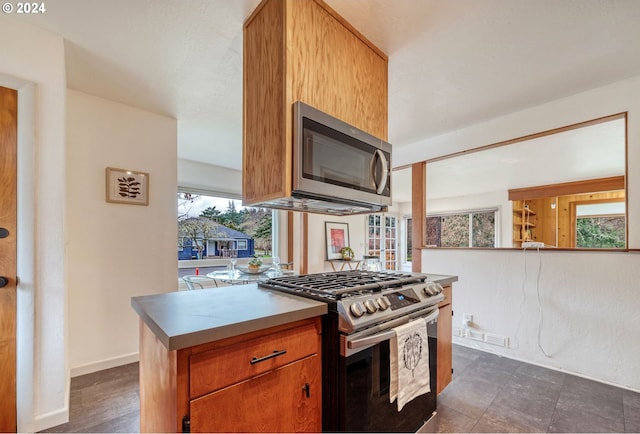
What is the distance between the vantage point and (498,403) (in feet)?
6.51

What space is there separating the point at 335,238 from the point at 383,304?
3.67 meters

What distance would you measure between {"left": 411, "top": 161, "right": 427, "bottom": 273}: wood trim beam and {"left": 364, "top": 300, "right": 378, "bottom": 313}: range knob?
2322 mm

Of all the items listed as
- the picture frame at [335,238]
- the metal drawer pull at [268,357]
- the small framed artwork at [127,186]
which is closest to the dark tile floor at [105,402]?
the metal drawer pull at [268,357]

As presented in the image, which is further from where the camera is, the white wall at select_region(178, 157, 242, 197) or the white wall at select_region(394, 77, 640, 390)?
the white wall at select_region(178, 157, 242, 197)

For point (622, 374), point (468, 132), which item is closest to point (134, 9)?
point (468, 132)

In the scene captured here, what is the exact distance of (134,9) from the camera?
153cm

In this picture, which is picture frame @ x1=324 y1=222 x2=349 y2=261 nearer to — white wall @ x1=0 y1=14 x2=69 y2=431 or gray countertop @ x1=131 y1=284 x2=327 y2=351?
gray countertop @ x1=131 y1=284 x2=327 y2=351

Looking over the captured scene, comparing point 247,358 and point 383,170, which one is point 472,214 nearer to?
point 383,170

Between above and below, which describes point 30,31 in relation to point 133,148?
above

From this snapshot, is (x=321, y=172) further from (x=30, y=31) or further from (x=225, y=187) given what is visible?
(x=225, y=187)

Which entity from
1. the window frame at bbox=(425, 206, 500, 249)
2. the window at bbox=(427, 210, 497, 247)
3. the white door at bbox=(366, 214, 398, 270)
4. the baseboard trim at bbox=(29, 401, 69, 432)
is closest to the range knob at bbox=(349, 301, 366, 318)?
the baseboard trim at bbox=(29, 401, 69, 432)

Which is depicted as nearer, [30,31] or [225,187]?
[30,31]

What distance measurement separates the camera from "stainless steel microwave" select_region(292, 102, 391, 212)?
1357 millimetres

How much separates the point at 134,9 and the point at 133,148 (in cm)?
146
